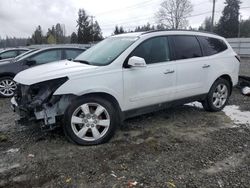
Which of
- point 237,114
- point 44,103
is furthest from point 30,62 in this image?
point 237,114

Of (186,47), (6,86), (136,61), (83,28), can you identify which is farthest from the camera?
(83,28)

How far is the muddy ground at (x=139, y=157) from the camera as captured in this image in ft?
10.3

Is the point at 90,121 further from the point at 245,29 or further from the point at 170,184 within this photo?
the point at 245,29

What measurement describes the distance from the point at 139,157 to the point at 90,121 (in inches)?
37.5

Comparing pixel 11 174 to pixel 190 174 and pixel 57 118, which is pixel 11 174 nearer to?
pixel 57 118

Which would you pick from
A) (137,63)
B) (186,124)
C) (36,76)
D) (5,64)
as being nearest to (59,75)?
(36,76)

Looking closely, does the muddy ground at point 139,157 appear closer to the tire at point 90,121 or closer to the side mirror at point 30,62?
the tire at point 90,121

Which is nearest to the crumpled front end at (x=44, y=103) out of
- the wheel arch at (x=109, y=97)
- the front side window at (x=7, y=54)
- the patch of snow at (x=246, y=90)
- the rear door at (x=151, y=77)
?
the wheel arch at (x=109, y=97)

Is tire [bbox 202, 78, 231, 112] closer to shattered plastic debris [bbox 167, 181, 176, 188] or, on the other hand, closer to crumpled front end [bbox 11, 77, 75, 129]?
shattered plastic debris [bbox 167, 181, 176, 188]

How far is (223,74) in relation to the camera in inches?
229

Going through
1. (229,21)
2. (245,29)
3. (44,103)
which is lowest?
(44,103)

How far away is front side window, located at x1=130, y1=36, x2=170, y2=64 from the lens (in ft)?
15.0

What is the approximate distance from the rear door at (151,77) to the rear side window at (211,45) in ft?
3.50

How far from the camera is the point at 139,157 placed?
12.1ft
